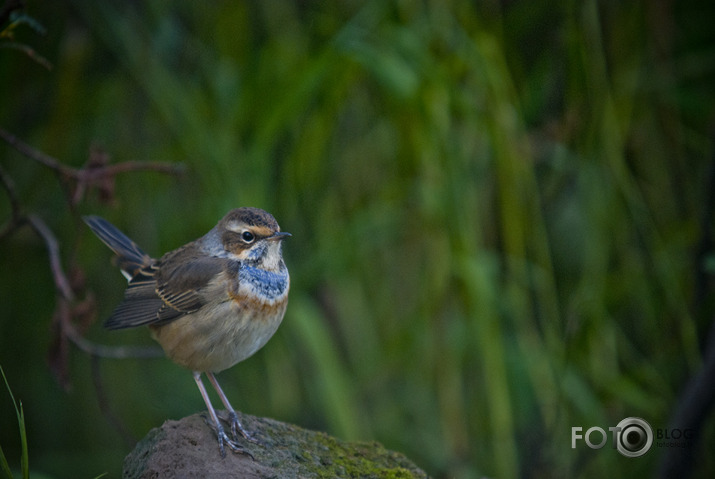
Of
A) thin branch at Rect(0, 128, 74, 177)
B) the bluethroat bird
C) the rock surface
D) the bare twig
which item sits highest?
the bare twig

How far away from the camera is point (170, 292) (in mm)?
3590

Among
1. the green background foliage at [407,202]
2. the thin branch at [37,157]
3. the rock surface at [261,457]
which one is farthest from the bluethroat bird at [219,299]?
the green background foliage at [407,202]

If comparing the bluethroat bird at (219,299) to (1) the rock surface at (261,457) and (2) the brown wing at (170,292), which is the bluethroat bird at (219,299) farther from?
(1) the rock surface at (261,457)

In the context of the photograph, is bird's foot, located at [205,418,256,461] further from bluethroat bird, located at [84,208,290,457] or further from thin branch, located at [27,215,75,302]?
thin branch, located at [27,215,75,302]

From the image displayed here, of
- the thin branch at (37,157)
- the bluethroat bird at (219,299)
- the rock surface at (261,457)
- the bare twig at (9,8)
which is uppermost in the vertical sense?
the bare twig at (9,8)

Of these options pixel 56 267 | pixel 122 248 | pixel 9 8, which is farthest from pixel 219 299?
pixel 9 8

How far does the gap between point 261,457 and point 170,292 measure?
3.35 feet

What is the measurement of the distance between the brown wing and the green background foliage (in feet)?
3.10

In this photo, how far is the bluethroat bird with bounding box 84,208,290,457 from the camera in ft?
10.8

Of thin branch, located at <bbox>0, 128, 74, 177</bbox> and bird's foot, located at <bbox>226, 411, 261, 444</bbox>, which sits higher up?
thin branch, located at <bbox>0, 128, 74, 177</bbox>

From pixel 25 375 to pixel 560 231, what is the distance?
414 cm

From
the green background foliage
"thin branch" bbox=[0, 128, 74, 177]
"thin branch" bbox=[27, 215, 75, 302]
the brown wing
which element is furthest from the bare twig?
the green background foliage

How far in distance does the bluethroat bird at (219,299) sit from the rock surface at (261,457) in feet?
0.36

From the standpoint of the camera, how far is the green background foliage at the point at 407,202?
459cm
